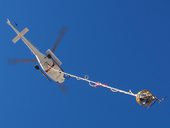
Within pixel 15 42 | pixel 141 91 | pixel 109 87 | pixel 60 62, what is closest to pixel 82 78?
pixel 109 87

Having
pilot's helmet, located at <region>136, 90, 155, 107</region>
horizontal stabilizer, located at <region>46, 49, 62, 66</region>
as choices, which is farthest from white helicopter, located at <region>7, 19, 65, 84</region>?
pilot's helmet, located at <region>136, 90, 155, 107</region>

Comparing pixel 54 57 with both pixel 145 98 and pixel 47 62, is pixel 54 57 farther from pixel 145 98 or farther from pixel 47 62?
pixel 145 98

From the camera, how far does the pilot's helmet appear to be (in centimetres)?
1571

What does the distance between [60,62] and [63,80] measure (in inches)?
68.8

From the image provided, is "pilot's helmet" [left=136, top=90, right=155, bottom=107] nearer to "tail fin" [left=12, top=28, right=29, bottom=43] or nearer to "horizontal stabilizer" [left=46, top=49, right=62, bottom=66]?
"horizontal stabilizer" [left=46, top=49, right=62, bottom=66]

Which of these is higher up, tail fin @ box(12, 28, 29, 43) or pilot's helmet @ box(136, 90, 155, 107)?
tail fin @ box(12, 28, 29, 43)

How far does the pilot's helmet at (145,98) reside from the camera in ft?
51.5

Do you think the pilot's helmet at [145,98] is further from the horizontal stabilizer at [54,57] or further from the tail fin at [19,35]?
the tail fin at [19,35]

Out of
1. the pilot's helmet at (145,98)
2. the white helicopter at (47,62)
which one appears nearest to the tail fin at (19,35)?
the white helicopter at (47,62)

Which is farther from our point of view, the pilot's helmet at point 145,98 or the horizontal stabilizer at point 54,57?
the horizontal stabilizer at point 54,57

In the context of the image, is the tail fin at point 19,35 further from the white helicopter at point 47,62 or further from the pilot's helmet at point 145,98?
the pilot's helmet at point 145,98

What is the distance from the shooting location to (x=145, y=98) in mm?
15773

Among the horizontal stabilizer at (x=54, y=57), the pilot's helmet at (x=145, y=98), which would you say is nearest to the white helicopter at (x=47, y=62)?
the horizontal stabilizer at (x=54, y=57)

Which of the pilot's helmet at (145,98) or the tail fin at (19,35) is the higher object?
the tail fin at (19,35)
